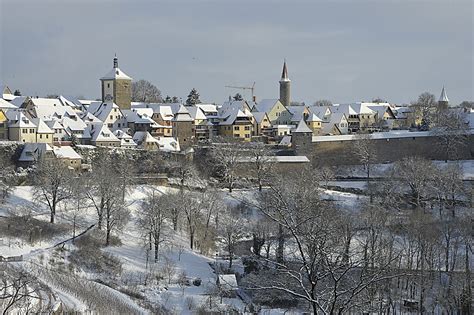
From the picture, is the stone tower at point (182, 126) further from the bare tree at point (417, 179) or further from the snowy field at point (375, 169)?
the bare tree at point (417, 179)

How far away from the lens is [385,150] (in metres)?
48.9

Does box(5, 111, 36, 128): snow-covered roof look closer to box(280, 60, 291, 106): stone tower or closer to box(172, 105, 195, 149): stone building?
box(172, 105, 195, 149): stone building

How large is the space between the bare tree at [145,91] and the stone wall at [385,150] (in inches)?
1695

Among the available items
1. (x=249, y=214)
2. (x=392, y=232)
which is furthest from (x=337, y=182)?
(x=392, y=232)

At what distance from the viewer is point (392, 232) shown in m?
29.1

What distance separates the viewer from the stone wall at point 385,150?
47500mm

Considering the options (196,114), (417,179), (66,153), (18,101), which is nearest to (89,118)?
(18,101)

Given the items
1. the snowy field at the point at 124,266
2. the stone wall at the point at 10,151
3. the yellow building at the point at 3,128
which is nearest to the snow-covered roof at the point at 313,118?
the snowy field at the point at 124,266

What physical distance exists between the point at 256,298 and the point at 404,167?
20.0 m

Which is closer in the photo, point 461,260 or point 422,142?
point 461,260

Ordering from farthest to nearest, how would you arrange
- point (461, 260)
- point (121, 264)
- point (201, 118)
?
1. point (201, 118)
2. point (461, 260)
3. point (121, 264)

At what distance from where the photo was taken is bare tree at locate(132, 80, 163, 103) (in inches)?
3450

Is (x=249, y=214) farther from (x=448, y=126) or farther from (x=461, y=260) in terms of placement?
(x=448, y=126)

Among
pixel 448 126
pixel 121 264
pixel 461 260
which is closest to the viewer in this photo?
pixel 121 264
